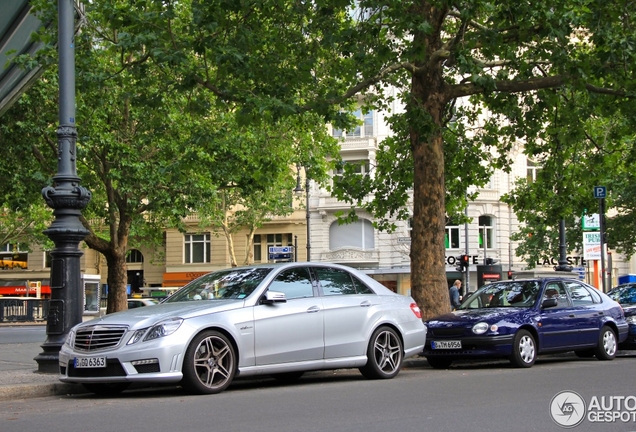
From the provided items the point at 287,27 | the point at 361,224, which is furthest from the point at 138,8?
the point at 361,224

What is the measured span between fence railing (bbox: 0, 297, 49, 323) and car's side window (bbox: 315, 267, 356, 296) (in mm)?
35562

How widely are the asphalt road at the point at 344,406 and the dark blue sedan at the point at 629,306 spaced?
5315 millimetres

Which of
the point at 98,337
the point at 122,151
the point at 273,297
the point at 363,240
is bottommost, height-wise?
the point at 98,337

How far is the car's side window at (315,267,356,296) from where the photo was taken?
11.3m

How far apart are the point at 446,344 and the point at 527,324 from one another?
1323 mm

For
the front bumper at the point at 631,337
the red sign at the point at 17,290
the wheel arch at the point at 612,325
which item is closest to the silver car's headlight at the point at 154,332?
the wheel arch at the point at 612,325

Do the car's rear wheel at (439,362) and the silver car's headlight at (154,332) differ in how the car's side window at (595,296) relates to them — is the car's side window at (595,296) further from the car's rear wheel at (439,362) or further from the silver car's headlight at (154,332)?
the silver car's headlight at (154,332)

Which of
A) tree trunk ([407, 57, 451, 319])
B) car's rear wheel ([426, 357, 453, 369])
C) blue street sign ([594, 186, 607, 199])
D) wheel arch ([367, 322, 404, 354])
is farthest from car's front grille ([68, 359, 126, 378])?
blue street sign ([594, 186, 607, 199])

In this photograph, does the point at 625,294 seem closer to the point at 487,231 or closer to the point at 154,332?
the point at 154,332

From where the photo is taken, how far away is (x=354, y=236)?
52.2m

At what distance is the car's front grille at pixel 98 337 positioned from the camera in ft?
31.0

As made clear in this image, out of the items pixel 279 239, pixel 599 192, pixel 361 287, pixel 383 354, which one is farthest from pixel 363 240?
pixel 383 354

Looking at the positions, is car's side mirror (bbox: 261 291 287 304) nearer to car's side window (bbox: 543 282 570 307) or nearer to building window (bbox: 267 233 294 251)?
car's side window (bbox: 543 282 570 307)

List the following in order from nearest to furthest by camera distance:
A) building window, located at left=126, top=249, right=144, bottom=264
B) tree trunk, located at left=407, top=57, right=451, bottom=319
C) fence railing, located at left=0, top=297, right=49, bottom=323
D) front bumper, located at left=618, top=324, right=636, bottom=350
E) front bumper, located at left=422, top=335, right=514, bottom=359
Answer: front bumper, located at left=422, top=335, right=514, bottom=359 < tree trunk, located at left=407, top=57, right=451, bottom=319 < front bumper, located at left=618, top=324, right=636, bottom=350 < fence railing, located at left=0, top=297, right=49, bottom=323 < building window, located at left=126, top=249, right=144, bottom=264
